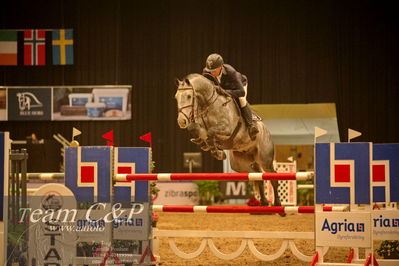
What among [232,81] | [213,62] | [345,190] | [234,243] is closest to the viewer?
[345,190]

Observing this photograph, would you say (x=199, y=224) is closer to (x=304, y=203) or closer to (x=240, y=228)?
(x=240, y=228)

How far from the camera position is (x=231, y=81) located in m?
4.45

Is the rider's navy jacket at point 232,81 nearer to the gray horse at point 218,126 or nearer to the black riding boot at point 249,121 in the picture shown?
the gray horse at point 218,126

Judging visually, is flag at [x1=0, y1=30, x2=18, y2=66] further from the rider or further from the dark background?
the rider

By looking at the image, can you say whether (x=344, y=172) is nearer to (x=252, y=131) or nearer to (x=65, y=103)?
(x=252, y=131)

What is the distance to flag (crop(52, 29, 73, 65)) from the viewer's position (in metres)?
11.9

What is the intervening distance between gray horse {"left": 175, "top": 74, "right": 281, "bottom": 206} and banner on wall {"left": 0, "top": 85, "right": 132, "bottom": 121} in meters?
7.30

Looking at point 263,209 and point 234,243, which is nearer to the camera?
point 263,209

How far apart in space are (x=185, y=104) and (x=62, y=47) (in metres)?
8.51

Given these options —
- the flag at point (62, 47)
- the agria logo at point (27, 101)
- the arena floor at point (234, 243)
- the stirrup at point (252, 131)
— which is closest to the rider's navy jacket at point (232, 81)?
the stirrup at point (252, 131)

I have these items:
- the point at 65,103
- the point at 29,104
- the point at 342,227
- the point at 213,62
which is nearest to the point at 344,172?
the point at 342,227

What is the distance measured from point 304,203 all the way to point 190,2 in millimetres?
4650

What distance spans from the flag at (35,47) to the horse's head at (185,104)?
8.55 meters

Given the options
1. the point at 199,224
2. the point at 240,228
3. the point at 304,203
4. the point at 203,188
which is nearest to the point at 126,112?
the point at 203,188
